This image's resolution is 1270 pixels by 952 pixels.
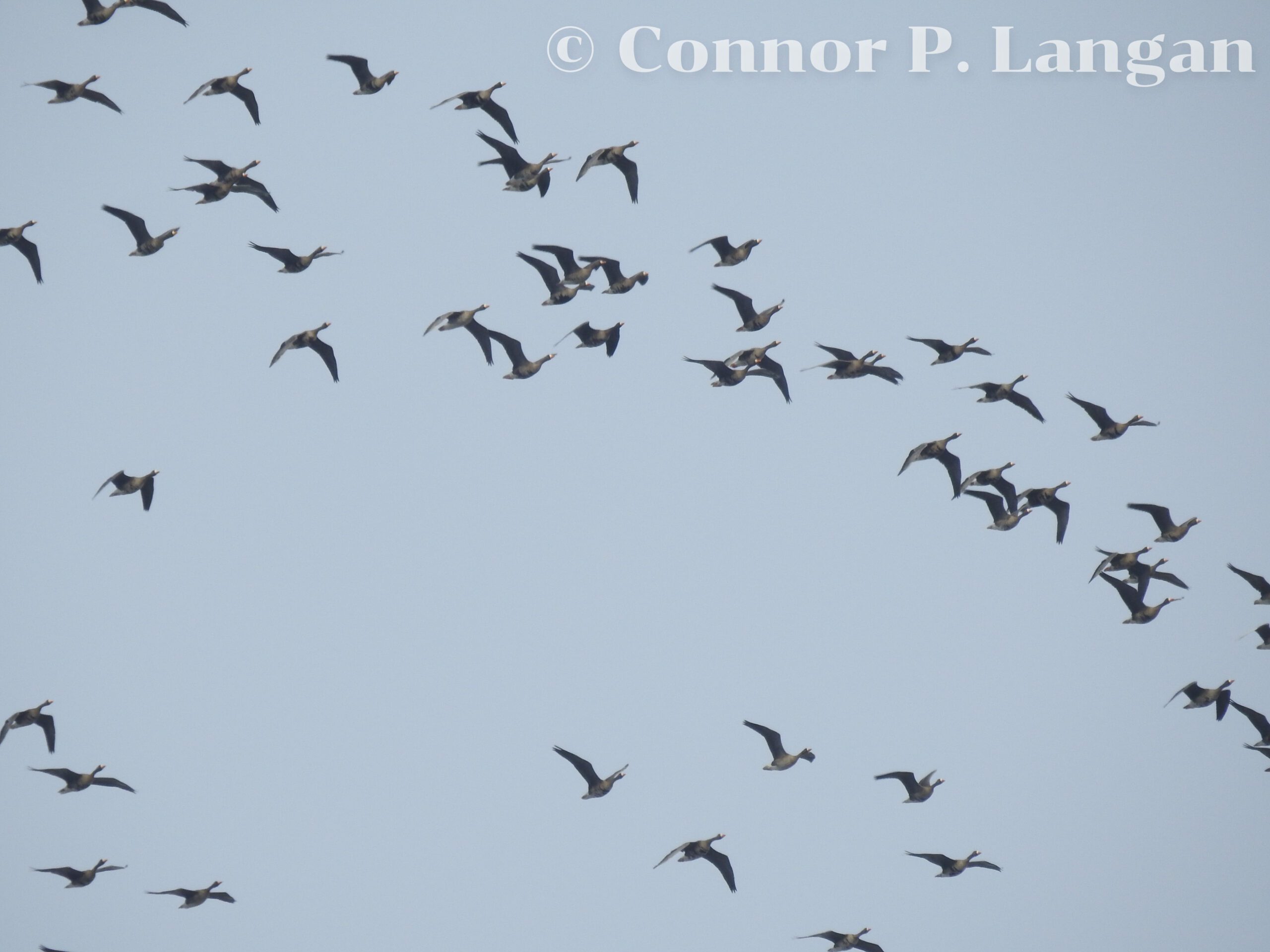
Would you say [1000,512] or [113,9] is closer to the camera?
[113,9]

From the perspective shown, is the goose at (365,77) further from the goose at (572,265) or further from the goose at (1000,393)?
the goose at (1000,393)

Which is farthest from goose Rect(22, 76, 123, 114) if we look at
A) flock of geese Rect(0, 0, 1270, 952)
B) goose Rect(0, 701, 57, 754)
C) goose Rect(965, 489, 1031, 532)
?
goose Rect(965, 489, 1031, 532)

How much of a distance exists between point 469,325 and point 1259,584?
64.5ft

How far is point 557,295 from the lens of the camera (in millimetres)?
36031

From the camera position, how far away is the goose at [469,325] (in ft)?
116

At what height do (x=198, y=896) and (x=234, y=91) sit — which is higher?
(x=234, y=91)

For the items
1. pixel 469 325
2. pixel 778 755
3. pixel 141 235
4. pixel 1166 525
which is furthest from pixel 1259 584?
pixel 141 235

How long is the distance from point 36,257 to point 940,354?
70.9ft

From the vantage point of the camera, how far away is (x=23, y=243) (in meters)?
36.2

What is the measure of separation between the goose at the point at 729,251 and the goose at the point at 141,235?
12.5m

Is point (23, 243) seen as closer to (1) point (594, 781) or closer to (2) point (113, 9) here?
(2) point (113, 9)

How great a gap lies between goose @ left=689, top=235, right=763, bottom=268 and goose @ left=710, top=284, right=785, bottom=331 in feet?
2.46

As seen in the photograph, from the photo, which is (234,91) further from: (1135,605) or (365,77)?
(1135,605)

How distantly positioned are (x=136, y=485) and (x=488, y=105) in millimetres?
12377
